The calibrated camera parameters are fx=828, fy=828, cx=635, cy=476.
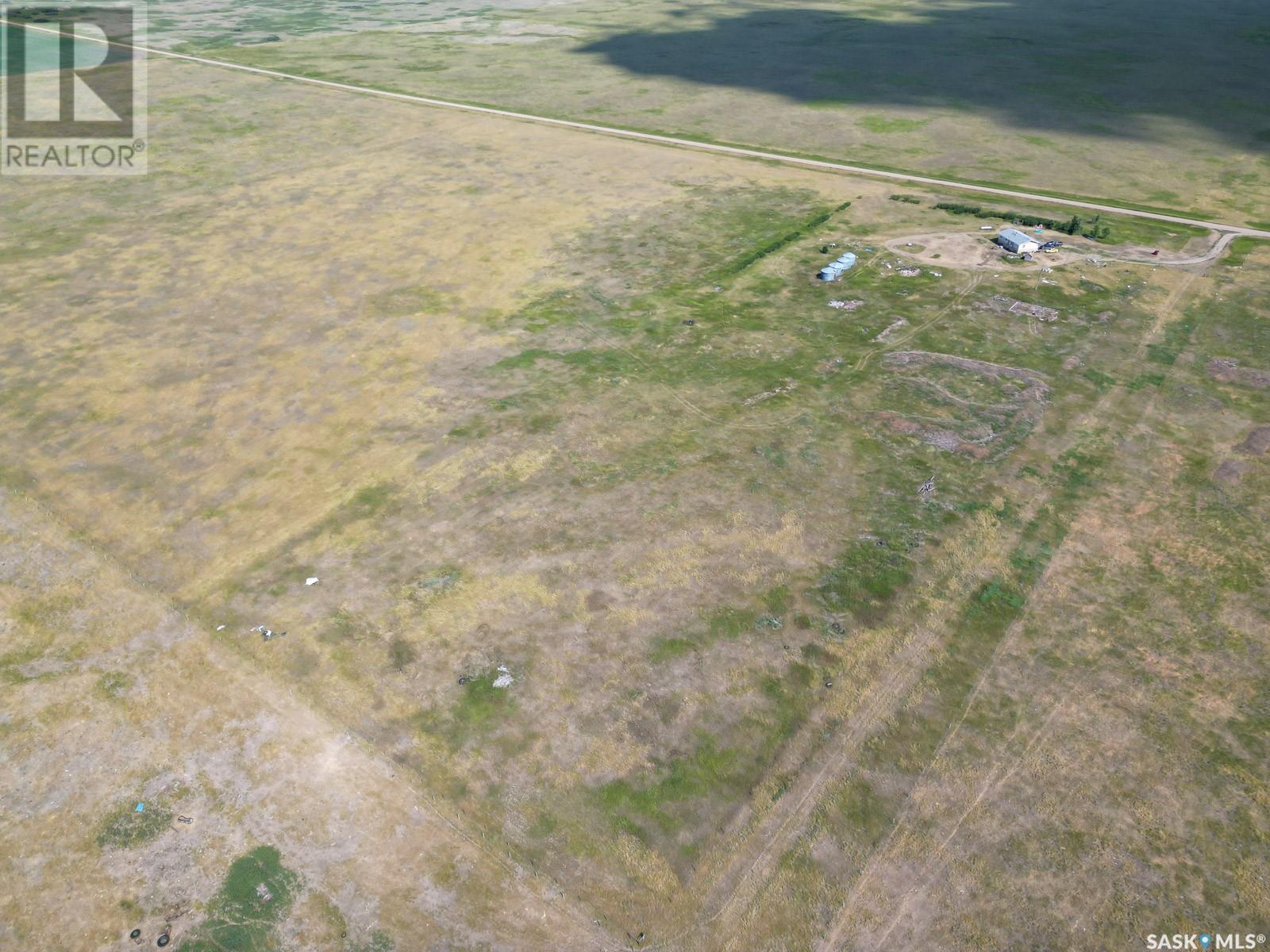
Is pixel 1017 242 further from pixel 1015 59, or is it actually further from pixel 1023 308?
pixel 1015 59

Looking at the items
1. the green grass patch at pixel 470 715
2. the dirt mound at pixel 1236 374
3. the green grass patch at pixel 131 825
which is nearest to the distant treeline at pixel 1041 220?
the dirt mound at pixel 1236 374

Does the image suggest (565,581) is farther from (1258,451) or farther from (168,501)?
(1258,451)

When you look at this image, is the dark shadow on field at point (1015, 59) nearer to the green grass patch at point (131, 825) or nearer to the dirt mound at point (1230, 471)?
the dirt mound at point (1230, 471)

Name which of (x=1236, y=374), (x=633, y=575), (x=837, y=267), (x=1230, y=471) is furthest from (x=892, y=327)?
(x=633, y=575)

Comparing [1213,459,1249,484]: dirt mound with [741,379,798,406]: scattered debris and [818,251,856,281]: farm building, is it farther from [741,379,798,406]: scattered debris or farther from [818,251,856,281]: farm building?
[818,251,856,281]: farm building

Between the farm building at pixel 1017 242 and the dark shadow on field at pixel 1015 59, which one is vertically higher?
the dark shadow on field at pixel 1015 59

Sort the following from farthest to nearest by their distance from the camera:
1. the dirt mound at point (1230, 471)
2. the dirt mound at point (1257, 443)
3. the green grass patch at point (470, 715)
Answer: the dirt mound at point (1257, 443) < the dirt mound at point (1230, 471) < the green grass patch at point (470, 715)

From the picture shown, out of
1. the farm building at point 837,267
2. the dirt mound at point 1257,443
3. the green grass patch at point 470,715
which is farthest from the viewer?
the farm building at point 837,267

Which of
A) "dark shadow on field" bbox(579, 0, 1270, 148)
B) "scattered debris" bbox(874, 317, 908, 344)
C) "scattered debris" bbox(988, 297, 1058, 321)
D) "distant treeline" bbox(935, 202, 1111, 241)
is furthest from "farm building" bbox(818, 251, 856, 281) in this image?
"dark shadow on field" bbox(579, 0, 1270, 148)
